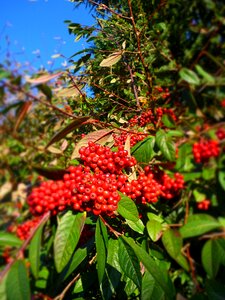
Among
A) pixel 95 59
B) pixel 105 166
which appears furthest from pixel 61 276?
pixel 95 59

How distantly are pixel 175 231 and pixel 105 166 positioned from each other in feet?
1.07

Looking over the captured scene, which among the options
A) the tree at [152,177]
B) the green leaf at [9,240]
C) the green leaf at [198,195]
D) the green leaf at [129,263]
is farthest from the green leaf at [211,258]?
the green leaf at [9,240]

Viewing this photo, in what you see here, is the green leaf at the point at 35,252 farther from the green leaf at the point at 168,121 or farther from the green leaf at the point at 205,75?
the green leaf at the point at 205,75

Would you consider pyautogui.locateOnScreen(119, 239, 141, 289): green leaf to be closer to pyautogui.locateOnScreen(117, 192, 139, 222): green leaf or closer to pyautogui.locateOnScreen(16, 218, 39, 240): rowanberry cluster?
pyautogui.locateOnScreen(117, 192, 139, 222): green leaf

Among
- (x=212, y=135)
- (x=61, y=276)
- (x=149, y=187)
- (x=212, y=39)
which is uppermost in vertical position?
(x=212, y=39)

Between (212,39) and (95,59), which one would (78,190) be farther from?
(95,59)

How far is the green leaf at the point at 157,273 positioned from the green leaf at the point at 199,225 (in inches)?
6.2

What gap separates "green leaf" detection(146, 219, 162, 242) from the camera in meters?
0.83

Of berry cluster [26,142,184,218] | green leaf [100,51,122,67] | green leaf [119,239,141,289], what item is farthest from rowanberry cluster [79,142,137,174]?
green leaf [100,51,122,67]

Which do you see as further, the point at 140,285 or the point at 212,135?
the point at 140,285

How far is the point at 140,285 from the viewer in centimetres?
90

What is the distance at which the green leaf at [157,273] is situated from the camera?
2.40 feet

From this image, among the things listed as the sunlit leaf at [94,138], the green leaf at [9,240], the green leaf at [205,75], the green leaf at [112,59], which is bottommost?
the green leaf at [9,240]

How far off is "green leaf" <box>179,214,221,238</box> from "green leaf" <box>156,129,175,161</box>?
16cm
